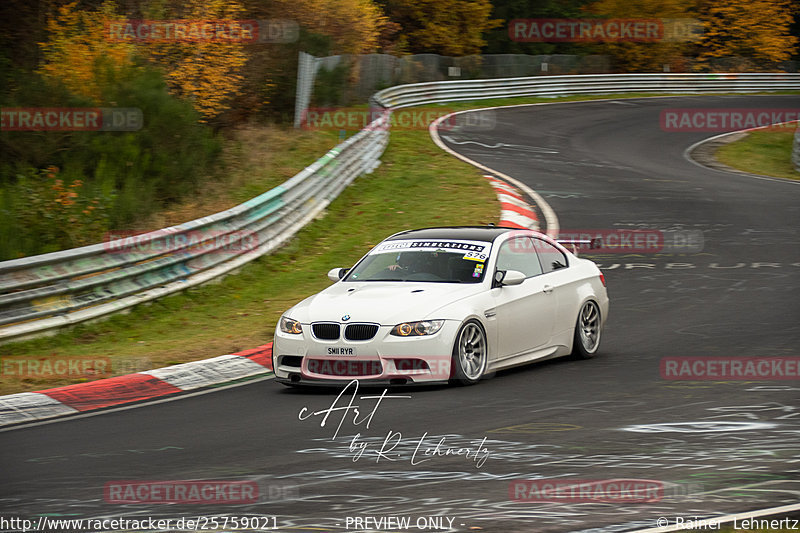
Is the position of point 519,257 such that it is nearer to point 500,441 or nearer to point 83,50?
point 500,441

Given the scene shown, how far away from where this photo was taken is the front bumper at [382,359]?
9.48m

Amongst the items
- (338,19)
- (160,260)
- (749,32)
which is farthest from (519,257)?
(749,32)

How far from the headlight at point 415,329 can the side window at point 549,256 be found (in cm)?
212

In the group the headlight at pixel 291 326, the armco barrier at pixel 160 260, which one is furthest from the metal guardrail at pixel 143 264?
the headlight at pixel 291 326

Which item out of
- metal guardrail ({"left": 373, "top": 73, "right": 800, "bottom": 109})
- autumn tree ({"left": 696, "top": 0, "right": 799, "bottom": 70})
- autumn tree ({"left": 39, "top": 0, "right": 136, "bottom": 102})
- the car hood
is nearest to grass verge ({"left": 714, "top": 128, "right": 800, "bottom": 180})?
metal guardrail ({"left": 373, "top": 73, "right": 800, "bottom": 109})

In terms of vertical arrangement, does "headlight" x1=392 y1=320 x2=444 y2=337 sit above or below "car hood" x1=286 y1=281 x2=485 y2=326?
below

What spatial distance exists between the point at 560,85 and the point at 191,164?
3132 cm

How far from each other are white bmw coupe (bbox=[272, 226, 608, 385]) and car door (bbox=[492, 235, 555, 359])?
0.04 feet

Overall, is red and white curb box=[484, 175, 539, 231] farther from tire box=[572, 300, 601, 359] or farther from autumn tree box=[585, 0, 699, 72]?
autumn tree box=[585, 0, 699, 72]

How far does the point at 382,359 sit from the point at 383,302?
586 mm

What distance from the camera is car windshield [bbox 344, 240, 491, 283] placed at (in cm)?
1049

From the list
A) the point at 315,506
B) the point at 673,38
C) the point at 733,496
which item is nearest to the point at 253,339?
the point at 315,506

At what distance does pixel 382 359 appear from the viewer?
9492 mm

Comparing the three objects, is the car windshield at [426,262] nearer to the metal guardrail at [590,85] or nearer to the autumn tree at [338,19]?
the autumn tree at [338,19]
